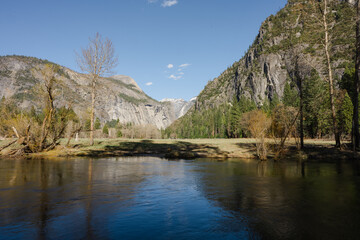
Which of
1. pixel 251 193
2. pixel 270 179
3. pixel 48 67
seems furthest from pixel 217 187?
pixel 48 67

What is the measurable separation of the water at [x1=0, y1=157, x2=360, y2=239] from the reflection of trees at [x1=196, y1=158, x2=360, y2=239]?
1.0 inches

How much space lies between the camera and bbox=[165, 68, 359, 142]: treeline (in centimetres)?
3653

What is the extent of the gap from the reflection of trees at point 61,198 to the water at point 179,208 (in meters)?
0.03

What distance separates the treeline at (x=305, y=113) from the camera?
1438 inches

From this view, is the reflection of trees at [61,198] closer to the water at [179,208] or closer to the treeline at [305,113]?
the water at [179,208]

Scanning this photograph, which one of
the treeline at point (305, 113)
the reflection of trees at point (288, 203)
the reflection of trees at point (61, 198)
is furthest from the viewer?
the treeline at point (305, 113)

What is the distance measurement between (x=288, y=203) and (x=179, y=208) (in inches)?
160

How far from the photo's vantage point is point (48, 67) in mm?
25703

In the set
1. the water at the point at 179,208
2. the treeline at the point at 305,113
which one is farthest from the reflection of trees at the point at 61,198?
the treeline at the point at 305,113

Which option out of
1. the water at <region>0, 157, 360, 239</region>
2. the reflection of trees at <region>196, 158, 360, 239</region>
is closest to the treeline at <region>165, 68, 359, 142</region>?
the reflection of trees at <region>196, 158, 360, 239</region>

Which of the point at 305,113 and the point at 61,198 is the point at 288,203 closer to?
the point at 61,198

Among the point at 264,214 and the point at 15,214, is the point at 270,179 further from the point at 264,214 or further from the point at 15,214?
Result: the point at 15,214

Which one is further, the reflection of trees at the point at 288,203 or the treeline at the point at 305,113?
the treeline at the point at 305,113

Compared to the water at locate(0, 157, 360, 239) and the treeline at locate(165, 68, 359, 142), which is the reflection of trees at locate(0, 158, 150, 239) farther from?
the treeline at locate(165, 68, 359, 142)
